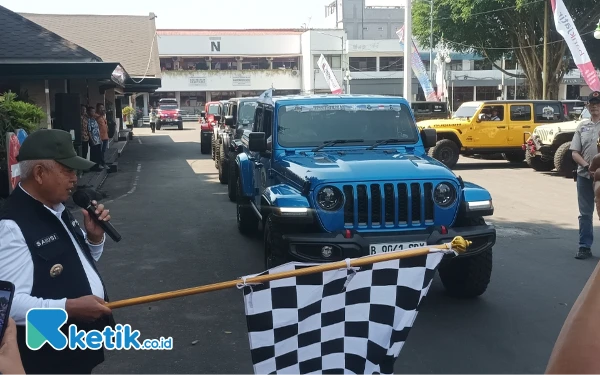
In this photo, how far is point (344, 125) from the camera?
24.6ft

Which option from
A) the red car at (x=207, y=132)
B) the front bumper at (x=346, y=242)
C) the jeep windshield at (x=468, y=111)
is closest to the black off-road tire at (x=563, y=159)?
the jeep windshield at (x=468, y=111)

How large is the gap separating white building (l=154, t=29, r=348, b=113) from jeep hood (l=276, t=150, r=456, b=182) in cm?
6038

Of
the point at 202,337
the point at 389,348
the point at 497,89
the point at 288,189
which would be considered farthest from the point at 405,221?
the point at 497,89

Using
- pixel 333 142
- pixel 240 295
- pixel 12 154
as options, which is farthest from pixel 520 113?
pixel 12 154

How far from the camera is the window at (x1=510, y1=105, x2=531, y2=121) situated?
1884 cm

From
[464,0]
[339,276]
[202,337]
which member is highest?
[464,0]

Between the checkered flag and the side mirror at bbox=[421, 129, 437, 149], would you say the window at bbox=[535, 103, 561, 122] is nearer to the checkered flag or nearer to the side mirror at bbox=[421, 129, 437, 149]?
the side mirror at bbox=[421, 129, 437, 149]

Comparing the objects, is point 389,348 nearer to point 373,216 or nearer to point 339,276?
point 339,276

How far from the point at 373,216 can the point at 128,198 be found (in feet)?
28.2

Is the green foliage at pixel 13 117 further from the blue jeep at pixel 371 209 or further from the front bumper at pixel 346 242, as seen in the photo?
the front bumper at pixel 346 242

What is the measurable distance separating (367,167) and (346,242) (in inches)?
33.4

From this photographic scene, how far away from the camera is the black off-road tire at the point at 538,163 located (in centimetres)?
1736

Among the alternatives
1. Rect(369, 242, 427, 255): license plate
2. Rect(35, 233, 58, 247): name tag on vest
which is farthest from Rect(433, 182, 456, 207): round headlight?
Rect(35, 233, 58, 247): name tag on vest

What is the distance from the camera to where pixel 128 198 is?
13.6m
